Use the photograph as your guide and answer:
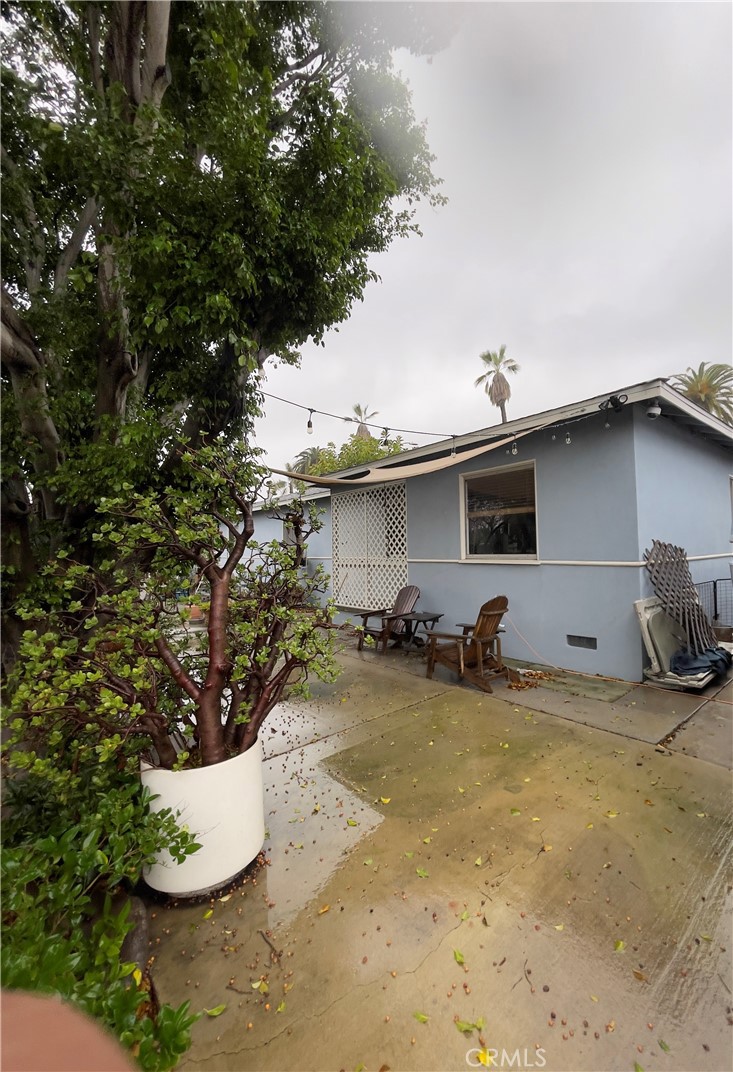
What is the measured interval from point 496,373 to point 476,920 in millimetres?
24390

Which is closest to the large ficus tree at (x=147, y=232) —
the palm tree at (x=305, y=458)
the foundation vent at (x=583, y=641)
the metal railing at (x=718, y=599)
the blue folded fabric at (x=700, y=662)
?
the foundation vent at (x=583, y=641)

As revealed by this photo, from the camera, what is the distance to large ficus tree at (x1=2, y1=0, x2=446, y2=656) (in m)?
2.60

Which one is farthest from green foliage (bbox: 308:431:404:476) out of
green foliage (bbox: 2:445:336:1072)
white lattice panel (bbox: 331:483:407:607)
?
green foliage (bbox: 2:445:336:1072)

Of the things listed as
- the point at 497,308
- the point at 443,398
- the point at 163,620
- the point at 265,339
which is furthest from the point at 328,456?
the point at 163,620

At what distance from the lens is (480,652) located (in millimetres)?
4691

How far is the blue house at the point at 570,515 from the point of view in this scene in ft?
15.1

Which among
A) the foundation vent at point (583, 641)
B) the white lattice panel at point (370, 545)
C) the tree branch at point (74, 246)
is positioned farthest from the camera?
the white lattice panel at point (370, 545)

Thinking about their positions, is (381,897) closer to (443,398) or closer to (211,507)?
(211,507)

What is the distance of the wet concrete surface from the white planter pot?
122mm

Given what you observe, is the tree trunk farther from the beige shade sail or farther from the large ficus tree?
the beige shade sail

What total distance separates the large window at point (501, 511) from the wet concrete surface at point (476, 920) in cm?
298

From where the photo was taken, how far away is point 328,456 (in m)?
20.0

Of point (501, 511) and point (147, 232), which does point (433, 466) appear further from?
Result: point (147, 232)

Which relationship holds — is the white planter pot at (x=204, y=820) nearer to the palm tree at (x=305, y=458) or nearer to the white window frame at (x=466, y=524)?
the white window frame at (x=466, y=524)
